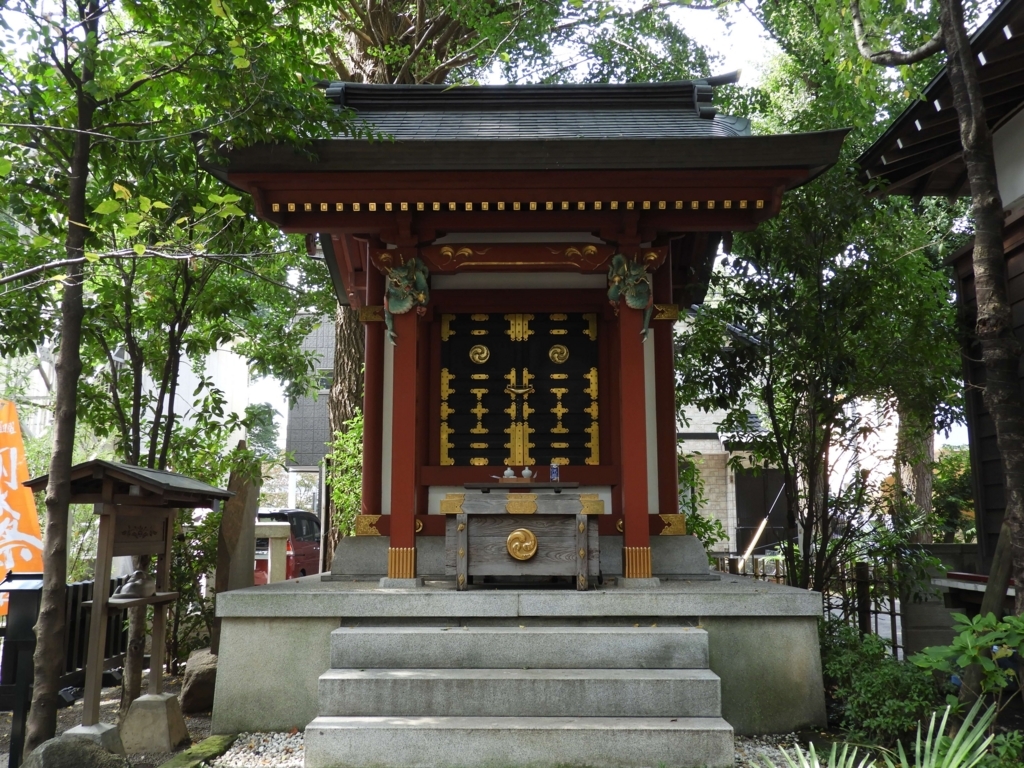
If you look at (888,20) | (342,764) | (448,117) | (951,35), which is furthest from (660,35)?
(342,764)

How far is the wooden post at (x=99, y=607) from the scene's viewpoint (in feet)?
17.8

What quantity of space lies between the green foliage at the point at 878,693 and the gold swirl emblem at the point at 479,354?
4144mm

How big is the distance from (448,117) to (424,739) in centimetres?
634

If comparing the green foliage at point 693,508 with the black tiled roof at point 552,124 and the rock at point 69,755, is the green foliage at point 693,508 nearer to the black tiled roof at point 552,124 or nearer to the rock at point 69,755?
the black tiled roof at point 552,124

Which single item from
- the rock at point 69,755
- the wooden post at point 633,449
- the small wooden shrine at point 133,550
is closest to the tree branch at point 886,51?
the wooden post at point 633,449

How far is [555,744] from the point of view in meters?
5.07

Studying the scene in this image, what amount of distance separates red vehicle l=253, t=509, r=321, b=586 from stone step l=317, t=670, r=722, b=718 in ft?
38.4

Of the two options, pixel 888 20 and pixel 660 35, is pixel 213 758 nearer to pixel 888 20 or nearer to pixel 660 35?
pixel 888 20

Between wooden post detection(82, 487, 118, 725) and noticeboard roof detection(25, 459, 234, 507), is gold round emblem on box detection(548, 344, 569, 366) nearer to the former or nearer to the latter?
noticeboard roof detection(25, 459, 234, 507)

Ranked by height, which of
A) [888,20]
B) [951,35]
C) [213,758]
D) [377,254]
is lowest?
[213,758]

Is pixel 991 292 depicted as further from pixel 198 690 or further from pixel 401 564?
pixel 198 690

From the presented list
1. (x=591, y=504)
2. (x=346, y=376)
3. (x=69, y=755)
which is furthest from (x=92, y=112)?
(x=346, y=376)

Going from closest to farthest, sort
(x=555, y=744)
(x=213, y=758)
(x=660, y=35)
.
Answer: (x=555, y=744) → (x=213, y=758) → (x=660, y=35)

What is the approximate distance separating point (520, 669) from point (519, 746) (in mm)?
803
